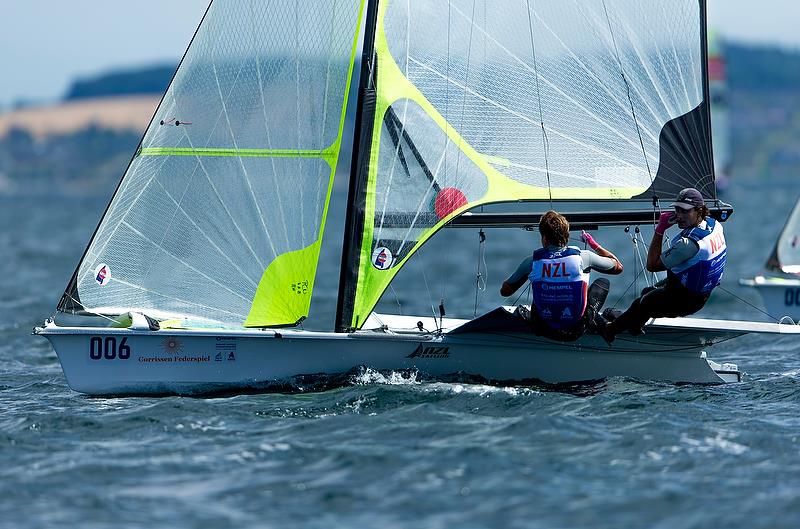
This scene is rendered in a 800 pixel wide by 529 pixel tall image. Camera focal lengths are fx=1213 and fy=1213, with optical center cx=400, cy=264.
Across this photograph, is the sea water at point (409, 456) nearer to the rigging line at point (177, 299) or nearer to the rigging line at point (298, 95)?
the rigging line at point (177, 299)

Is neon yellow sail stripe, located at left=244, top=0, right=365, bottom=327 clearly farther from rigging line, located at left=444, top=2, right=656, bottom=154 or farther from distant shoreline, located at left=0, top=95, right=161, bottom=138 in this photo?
distant shoreline, located at left=0, top=95, right=161, bottom=138

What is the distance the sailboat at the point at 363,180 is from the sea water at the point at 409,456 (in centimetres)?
29

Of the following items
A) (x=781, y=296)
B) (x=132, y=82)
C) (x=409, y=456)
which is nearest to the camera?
(x=409, y=456)

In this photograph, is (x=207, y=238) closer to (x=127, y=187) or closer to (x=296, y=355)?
(x=127, y=187)

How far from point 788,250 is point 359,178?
7.30m

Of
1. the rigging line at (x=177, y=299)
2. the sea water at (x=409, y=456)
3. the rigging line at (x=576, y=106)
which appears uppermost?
the rigging line at (x=576, y=106)

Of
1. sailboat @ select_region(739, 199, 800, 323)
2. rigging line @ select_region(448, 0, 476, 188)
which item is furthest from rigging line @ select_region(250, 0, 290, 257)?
sailboat @ select_region(739, 199, 800, 323)

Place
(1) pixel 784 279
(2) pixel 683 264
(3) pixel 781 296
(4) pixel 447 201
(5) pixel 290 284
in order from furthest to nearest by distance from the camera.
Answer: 1. (1) pixel 784 279
2. (3) pixel 781 296
3. (4) pixel 447 201
4. (5) pixel 290 284
5. (2) pixel 683 264

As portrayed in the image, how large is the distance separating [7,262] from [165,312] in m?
15.7

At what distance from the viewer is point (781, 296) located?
13336 mm

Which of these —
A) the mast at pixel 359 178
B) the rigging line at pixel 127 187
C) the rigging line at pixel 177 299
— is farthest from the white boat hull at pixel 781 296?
the rigging line at pixel 127 187

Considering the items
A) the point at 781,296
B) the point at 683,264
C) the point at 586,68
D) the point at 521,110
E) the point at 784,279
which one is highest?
the point at 586,68

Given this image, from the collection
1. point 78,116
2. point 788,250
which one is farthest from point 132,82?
point 788,250

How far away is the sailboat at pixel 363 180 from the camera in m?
8.37
